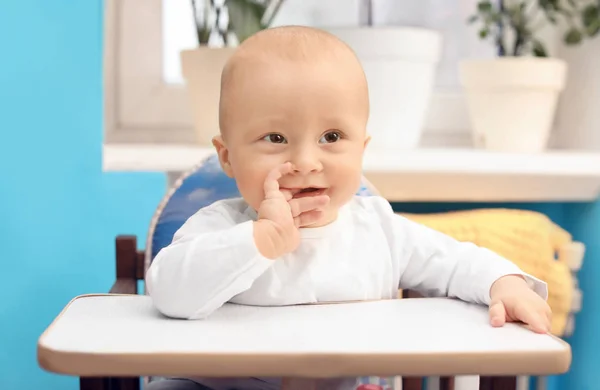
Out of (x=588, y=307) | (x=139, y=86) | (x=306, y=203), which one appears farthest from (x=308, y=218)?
(x=588, y=307)

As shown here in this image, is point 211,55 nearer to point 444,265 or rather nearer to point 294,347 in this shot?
point 444,265

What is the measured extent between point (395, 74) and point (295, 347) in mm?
1065

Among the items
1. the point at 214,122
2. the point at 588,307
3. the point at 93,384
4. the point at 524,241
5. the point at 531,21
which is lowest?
the point at 588,307

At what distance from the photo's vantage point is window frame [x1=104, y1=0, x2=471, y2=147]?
1.72m

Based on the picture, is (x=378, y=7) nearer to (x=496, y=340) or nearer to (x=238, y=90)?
(x=238, y=90)

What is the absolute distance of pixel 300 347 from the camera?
0.64 meters

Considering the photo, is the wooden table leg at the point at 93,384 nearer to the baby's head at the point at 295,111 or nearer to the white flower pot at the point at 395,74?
the baby's head at the point at 295,111

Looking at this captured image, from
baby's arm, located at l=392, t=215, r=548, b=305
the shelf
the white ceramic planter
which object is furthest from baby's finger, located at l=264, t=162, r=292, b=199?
the white ceramic planter

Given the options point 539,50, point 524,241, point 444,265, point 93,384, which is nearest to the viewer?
point 93,384

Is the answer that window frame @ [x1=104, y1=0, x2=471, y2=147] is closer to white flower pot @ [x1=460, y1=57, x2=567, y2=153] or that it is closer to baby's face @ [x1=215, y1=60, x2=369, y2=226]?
white flower pot @ [x1=460, y1=57, x2=567, y2=153]

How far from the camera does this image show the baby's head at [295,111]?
2.68ft

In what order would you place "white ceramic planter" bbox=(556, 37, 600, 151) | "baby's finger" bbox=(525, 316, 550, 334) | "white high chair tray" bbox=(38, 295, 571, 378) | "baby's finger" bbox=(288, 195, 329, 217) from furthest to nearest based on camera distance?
"white ceramic planter" bbox=(556, 37, 600, 151)
"baby's finger" bbox=(288, 195, 329, 217)
"baby's finger" bbox=(525, 316, 550, 334)
"white high chair tray" bbox=(38, 295, 571, 378)

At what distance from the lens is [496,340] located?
677 millimetres

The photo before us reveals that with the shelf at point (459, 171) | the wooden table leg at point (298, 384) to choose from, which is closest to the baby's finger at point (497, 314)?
the wooden table leg at point (298, 384)
